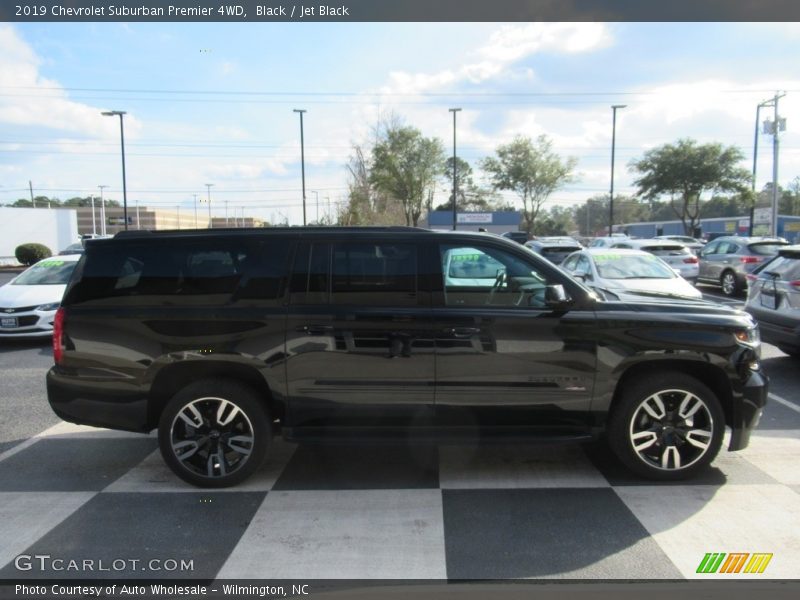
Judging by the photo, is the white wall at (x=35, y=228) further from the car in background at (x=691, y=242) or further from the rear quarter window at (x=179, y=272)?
the rear quarter window at (x=179, y=272)

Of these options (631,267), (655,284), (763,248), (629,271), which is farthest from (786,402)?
(763,248)

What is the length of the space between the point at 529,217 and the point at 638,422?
60.8 m

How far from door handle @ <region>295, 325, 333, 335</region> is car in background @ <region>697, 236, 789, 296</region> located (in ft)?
47.9

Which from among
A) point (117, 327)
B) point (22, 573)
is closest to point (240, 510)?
point (22, 573)

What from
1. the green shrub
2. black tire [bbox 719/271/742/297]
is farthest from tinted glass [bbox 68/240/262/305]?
the green shrub

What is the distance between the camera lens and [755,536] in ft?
11.5

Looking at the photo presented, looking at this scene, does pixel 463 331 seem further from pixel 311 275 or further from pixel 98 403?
pixel 98 403

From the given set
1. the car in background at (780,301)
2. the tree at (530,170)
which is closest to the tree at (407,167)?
the tree at (530,170)

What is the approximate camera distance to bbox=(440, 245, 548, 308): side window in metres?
4.26

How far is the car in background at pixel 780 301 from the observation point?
7.16m

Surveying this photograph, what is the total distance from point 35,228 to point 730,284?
51213 millimetres

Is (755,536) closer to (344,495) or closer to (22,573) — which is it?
(344,495)

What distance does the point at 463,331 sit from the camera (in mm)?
4141

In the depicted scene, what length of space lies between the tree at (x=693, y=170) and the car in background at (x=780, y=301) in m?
41.5
